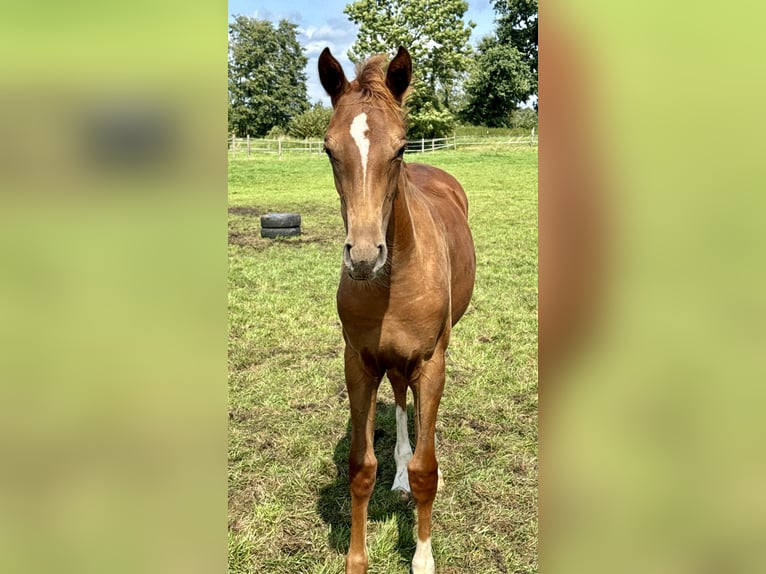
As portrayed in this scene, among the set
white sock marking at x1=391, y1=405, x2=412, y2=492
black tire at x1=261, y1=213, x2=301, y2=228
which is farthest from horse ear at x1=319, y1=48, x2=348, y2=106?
black tire at x1=261, y1=213, x2=301, y2=228

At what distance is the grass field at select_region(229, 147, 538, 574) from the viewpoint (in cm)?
282

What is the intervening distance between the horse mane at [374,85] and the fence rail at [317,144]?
2623cm

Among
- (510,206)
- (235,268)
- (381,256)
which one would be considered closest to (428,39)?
(510,206)

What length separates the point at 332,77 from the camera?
6.89ft

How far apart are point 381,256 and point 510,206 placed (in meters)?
11.9

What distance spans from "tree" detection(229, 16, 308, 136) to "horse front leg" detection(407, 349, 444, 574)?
44863 mm

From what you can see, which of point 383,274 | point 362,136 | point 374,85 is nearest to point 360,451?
point 383,274

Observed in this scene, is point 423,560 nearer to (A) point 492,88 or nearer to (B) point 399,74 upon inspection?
(B) point 399,74

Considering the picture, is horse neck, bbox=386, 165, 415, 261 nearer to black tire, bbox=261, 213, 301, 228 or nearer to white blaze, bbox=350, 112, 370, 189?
white blaze, bbox=350, 112, 370, 189

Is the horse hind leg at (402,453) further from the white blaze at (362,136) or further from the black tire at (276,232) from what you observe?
the black tire at (276,232)

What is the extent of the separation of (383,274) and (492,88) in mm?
31330

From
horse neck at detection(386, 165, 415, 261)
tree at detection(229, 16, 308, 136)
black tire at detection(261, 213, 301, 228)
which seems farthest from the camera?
tree at detection(229, 16, 308, 136)

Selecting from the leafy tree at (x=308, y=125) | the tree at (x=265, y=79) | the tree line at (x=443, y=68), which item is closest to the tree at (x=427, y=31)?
the tree line at (x=443, y=68)
